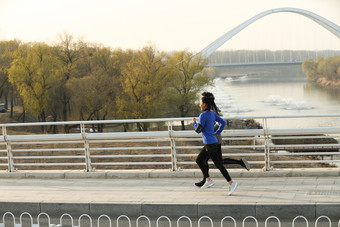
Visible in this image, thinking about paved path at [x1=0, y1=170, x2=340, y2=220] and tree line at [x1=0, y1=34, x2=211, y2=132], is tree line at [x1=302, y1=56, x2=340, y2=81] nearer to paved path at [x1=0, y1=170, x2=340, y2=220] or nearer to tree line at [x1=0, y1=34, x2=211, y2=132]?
tree line at [x1=0, y1=34, x2=211, y2=132]

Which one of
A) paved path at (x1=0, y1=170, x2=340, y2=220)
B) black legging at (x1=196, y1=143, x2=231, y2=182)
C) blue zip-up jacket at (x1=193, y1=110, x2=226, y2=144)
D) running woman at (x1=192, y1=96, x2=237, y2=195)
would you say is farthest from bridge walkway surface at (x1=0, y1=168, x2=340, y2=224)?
blue zip-up jacket at (x1=193, y1=110, x2=226, y2=144)

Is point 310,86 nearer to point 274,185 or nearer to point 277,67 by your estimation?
point 277,67

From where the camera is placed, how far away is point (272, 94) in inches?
3807

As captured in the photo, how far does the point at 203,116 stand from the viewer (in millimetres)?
8055

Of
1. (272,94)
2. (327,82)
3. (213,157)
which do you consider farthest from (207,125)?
(327,82)

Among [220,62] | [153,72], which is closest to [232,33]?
[220,62]

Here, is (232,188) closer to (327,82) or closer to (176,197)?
(176,197)

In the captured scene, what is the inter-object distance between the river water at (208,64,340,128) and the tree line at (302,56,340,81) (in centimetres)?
240

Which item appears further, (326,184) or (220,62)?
(220,62)

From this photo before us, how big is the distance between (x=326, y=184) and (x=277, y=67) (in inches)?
3850

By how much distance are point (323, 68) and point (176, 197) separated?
10296 centimetres

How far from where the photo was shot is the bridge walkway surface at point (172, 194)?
23.4 feet

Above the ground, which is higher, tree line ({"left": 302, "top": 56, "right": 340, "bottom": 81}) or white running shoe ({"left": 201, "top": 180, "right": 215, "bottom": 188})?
white running shoe ({"left": 201, "top": 180, "right": 215, "bottom": 188})

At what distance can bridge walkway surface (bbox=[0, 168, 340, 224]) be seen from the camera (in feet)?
23.4
